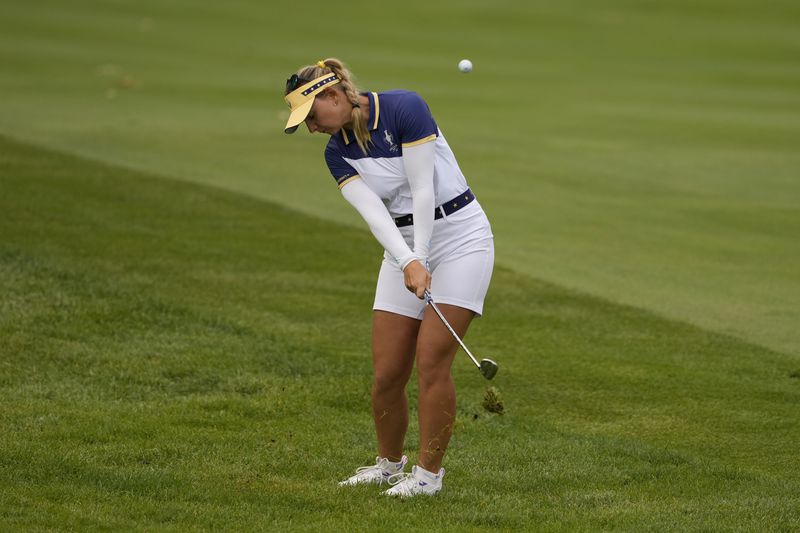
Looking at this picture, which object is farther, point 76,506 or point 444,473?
point 444,473

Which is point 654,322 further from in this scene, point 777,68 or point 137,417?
point 777,68

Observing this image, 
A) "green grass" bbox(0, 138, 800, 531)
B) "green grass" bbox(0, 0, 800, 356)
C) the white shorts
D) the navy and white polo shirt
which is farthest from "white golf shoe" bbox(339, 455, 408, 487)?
"green grass" bbox(0, 0, 800, 356)

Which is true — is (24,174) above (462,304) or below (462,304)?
below

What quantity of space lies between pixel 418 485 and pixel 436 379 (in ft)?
1.83

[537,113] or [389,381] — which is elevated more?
[389,381]

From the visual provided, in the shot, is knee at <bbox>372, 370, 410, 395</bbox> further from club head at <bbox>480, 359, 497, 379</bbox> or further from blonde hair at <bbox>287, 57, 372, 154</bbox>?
blonde hair at <bbox>287, 57, 372, 154</bbox>

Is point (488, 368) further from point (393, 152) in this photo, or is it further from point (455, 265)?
point (393, 152)

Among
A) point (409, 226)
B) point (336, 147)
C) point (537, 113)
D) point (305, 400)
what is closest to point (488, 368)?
point (409, 226)

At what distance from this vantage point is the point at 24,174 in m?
16.4

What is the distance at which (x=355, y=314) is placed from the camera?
11289 mm

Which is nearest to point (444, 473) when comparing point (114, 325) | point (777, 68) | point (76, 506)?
point (76, 506)

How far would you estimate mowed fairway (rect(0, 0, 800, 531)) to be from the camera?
6.73 m

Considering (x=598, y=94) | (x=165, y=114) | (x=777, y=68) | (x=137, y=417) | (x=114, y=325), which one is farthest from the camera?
(x=777, y=68)

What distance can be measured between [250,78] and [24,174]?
12451mm
